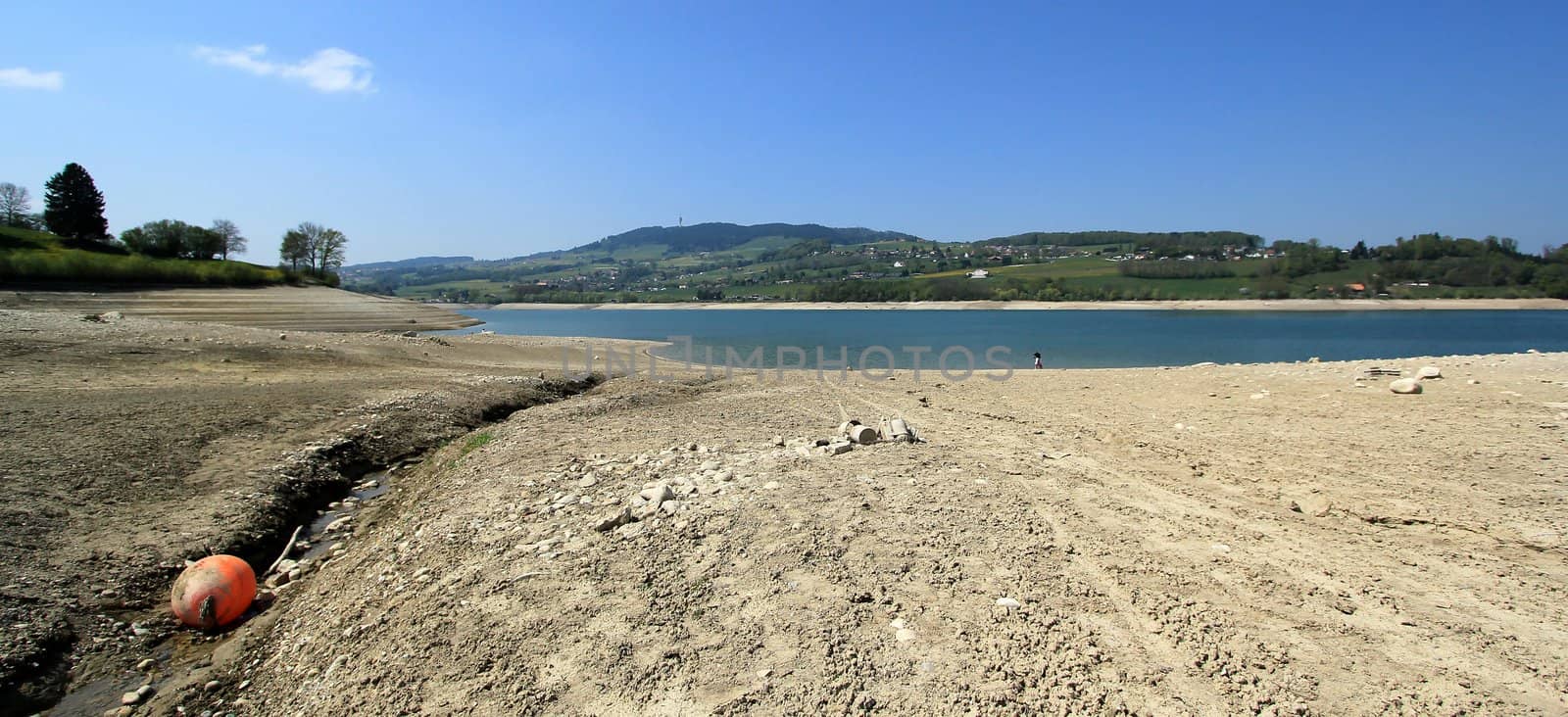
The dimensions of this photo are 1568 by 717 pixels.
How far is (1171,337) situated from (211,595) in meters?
59.2

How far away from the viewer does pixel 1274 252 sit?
118062 millimetres

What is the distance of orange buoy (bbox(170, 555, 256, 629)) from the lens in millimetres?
4820

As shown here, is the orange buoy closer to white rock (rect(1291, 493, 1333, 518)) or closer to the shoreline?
white rock (rect(1291, 493, 1333, 518))

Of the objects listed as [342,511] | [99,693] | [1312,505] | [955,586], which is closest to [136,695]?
[99,693]

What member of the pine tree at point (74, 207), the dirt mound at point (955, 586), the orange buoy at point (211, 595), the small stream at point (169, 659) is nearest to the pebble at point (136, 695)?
the small stream at point (169, 659)

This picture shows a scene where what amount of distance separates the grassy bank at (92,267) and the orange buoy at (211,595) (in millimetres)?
36568

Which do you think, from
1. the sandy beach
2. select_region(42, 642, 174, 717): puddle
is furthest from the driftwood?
select_region(42, 642, 174, 717): puddle

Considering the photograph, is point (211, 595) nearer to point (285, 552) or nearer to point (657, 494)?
point (285, 552)

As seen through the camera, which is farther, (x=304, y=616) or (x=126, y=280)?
(x=126, y=280)

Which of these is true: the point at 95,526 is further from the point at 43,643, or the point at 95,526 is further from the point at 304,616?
the point at 304,616

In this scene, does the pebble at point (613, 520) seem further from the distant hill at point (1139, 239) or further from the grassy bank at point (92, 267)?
the distant hill at point (1139, 239)

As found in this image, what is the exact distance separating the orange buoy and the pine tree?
50.7 m

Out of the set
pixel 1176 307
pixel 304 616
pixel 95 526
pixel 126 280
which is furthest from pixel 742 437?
pixel 1176 307

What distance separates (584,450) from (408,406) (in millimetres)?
4929
